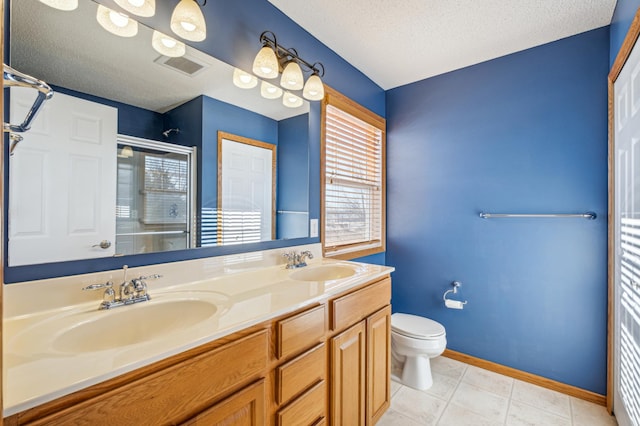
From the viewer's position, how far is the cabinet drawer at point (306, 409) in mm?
1076

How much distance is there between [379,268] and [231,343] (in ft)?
3.37

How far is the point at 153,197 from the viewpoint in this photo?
124 centimetres

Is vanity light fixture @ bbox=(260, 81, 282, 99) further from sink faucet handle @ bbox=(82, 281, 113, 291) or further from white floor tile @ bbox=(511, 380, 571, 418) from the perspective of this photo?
white floor tile @ bbox=(511, 380, 571, 418)

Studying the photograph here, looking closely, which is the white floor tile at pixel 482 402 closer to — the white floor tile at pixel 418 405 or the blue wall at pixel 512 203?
the white floor tile at pixel 418 405

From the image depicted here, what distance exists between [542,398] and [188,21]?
2.87 meters

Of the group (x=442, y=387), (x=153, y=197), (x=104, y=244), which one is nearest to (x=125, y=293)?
(x=104, y=244)

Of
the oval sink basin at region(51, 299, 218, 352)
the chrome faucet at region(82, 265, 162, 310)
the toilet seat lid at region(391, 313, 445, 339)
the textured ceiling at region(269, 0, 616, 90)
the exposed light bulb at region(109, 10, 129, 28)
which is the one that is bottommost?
the toilet seat lid at region(391, 313, 445, 339)

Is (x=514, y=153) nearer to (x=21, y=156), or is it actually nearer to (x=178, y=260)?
(x=178, y=260)

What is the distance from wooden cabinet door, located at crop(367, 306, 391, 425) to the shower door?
3.54ft

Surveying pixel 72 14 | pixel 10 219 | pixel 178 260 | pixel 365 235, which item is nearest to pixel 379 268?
pixel 365 235

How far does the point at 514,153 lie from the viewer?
7.06ft

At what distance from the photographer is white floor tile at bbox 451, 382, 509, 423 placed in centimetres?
177

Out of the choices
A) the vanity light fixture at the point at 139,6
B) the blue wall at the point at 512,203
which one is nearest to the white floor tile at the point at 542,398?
the blue wall at the point at 512,203

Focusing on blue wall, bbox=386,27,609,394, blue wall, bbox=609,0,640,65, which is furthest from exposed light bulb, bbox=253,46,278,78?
blue wall, bbox=609,0,640,65
